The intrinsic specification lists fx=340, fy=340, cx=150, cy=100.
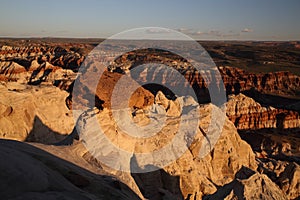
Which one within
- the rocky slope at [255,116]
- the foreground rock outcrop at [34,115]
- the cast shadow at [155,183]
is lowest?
the rocky slope at [255,116]

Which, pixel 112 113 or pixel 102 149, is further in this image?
pixel 112 113

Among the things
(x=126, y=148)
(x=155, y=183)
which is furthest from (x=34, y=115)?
(x=155, y=183)

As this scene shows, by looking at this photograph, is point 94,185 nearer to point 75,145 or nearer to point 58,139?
point 75,145

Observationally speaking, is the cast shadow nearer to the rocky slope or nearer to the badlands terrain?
the badlands terrain

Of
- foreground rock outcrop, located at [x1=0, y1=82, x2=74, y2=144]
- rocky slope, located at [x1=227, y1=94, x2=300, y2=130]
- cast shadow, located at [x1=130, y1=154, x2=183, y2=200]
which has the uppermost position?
foreground rock outcrop, located at [x1=0, y1=82, x2=74, y2=144]

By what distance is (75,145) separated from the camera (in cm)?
1110

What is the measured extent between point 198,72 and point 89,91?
113 ft

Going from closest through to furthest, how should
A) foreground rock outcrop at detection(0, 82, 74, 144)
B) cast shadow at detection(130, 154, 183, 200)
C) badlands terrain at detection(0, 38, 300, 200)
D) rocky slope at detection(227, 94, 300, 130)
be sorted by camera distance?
badlands terrain at detection(0, 38, 300, 200) < cast shadow at detection(130, 154, 183, 200) < foreground rock outcrop at detection(0, 82, 74, 144) < rocky slope at detection(227, 94, 300, 130)

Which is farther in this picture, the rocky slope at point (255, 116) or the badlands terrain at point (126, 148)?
the rocky slope at point (255, 116)

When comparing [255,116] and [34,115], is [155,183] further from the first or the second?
[255,116]

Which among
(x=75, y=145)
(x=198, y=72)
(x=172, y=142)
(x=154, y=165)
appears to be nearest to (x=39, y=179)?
(x=75, y=145)

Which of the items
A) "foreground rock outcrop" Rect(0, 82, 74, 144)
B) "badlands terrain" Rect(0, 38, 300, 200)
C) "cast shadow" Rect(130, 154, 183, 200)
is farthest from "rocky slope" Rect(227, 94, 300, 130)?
"cast shadow" Rect(130, 154, 183, 200)

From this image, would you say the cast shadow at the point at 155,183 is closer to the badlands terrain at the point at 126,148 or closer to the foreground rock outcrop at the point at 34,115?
the badlands terrain at the point at 126,148

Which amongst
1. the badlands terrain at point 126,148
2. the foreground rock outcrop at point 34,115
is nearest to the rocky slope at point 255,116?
the badlands terrain at point 126,148
